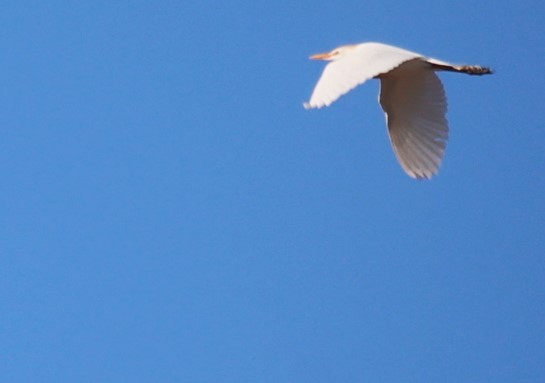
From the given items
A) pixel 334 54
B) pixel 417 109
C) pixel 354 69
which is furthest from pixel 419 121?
pixel 354 69

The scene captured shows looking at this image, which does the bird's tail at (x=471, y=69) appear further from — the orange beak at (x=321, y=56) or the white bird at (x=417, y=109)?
the orange beak at (x=321, y=56)

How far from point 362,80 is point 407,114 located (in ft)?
9.37

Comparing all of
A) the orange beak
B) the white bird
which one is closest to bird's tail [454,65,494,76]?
the white bird

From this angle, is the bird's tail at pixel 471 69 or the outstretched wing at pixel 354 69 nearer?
the outstretched wing at pixel 354 69

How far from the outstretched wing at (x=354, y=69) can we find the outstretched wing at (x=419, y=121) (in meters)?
0.78

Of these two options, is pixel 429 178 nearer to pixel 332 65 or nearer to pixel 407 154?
pixel 407 154

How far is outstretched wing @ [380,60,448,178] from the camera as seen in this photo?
488 inches

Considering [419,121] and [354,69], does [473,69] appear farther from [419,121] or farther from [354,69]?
[354,69]

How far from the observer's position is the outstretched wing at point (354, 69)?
9492 millimetres

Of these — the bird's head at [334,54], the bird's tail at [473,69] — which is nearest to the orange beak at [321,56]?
the bird's head at [334,54]

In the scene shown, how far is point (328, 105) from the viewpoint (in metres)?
9.31

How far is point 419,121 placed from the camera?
41.2 feet

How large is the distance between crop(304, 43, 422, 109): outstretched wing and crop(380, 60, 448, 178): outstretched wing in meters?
0.78

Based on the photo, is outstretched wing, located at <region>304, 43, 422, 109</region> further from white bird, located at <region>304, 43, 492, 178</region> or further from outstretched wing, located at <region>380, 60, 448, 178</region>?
outstretched wing, located at <region>380, 60, 448, 178</region>
